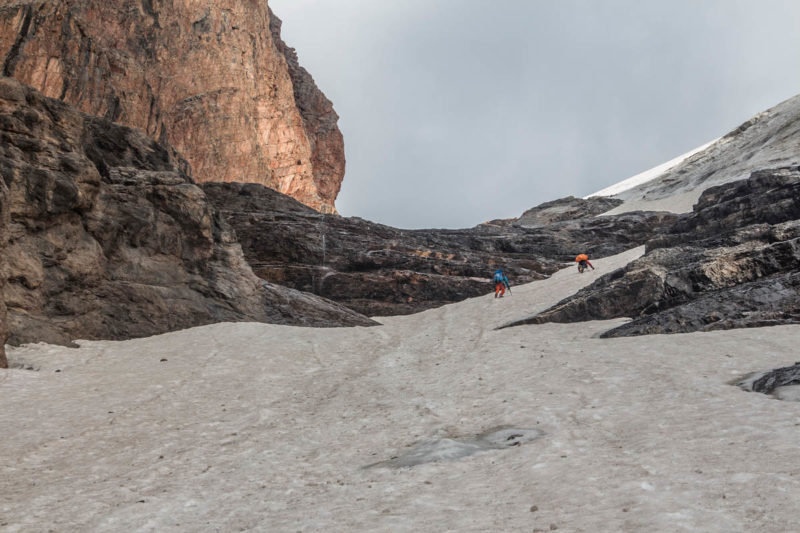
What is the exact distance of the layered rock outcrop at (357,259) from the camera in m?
27.2

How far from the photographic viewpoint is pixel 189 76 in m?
62.1

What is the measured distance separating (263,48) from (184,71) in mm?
13686

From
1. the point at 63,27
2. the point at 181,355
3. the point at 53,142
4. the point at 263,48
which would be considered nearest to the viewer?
the point at 181,355

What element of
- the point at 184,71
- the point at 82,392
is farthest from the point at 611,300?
the point at 184,71

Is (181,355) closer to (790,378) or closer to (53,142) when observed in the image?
(53,142)

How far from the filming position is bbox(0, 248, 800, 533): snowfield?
181 inches

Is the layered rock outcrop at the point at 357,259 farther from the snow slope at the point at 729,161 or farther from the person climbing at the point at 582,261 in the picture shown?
the snow slope at the point at 729,161

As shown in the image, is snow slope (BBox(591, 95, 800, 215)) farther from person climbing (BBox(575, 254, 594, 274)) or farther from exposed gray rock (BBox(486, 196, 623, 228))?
person climbing (BBox(575, 254, 594, 274))

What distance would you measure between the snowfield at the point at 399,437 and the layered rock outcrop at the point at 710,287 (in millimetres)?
1345

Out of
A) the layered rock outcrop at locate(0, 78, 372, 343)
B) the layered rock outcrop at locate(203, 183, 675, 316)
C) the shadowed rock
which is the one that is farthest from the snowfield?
the layered rock outcrop at locate(203, 183, 675, 316)

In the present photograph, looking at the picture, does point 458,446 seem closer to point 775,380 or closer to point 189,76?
point 775,380

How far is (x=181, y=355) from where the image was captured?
13789 millimetres

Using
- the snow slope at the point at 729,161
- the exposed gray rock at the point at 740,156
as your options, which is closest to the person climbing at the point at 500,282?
the snow slope at the point at 729,161

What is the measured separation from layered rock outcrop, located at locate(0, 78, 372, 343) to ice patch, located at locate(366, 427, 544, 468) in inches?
446
